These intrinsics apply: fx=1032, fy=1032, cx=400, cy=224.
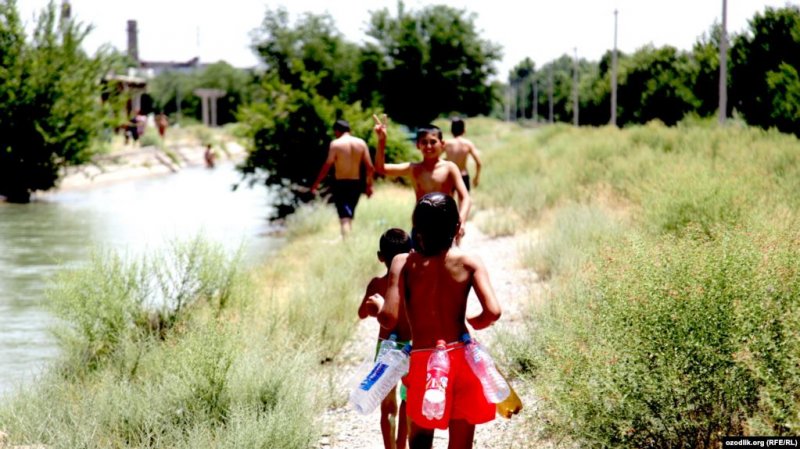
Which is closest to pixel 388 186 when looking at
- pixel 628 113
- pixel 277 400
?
pixel 277 400

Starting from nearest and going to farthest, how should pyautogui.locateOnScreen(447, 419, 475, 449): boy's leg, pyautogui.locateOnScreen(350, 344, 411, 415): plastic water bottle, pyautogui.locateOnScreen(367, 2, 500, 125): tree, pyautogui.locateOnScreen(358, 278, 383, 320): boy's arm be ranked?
A: 1. pyautogui.locateOnScreen(350, 344, 411, 415): plastic water bottle
2. pyautogui.locateOnScreen(447, 419, 475, 449): boy's leg
3. pyautogui.locateOnScreen(358, 278, 383, 320): boy's arm
4. pyautogui.locateOnScreen(367, 2, 500, 125): tree

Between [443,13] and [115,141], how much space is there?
2228cm

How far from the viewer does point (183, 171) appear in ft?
146

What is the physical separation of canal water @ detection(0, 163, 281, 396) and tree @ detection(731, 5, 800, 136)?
1371cm

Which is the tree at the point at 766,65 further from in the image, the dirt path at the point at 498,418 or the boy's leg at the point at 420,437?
the boy's leg at the point at 420,437

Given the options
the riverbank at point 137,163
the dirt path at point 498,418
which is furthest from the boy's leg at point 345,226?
the riverbank at point 137,163

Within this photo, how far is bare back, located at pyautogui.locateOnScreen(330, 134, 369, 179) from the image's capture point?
13.2 metres

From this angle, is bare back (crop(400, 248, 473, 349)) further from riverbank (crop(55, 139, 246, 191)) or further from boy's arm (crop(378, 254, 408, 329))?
riverbank (crop(55, 139, 246, 191))

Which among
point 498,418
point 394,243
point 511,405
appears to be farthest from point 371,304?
point 498,418

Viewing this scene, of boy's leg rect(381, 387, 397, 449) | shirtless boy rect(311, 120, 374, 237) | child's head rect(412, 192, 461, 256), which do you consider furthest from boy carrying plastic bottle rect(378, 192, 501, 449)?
shirtless boy rect(311, 120, 374, 237)

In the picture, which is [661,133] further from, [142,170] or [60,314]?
[142,170]

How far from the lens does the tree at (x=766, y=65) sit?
27.0 metres

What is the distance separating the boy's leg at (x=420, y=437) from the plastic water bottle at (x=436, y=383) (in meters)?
0.35

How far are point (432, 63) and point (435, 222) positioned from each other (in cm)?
5522
